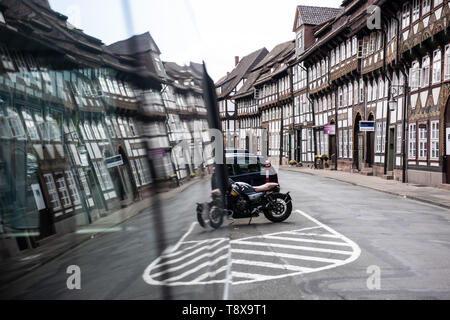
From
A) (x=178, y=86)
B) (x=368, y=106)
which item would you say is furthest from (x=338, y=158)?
(x=178, y=86)

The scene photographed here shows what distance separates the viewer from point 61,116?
0.66 m

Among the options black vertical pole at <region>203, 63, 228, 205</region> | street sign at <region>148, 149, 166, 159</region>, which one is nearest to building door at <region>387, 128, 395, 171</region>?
black vertical pole at <region>203, 63, 228, 205</region>

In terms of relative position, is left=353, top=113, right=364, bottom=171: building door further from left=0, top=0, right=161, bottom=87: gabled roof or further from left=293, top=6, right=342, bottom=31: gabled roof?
left=0, top=0, right=161, bottom=87: gabled roof

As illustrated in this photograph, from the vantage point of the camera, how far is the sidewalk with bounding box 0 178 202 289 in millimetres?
600

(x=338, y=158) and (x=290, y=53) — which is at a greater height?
(x=290, y=53)

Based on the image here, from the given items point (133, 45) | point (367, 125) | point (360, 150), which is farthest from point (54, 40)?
point (360, 150)

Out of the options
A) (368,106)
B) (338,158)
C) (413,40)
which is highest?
(413,40)

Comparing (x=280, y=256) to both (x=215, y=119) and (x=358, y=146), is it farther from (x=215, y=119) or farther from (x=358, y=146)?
(x=358, y=146)

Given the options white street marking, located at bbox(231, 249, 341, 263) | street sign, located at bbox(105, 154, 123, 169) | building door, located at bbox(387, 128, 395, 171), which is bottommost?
white street marking, located at bbox(231, 249, 341, 263)

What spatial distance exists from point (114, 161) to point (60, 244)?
0.13 meters

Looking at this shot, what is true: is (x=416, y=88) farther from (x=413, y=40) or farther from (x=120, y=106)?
(x=120, y=106)

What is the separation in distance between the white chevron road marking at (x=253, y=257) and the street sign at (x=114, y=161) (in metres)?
0.18

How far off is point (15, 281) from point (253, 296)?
458 cm

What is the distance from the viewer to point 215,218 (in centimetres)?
108
